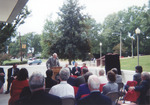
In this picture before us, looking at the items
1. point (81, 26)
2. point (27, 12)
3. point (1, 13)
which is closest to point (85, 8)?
point (81, 26)

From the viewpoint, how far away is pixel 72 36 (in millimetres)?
26578

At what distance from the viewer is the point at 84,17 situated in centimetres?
2731

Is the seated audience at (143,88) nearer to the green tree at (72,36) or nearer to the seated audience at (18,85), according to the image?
the seated audience at (18,85)

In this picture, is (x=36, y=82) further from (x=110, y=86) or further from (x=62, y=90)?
(x=110, y=86)

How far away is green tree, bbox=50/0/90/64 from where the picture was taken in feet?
84.9

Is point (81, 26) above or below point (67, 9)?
below

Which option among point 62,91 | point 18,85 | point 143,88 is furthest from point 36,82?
point 143,88

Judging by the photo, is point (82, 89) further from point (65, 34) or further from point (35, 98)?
point (65, 34)

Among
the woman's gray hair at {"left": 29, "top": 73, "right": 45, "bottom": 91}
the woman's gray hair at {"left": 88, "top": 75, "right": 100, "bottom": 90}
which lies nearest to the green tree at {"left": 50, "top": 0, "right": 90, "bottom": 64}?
the woman's gray hair at {"left": 88, "top": 75, "right": 100, "bottom": 90}

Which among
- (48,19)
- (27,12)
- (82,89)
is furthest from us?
(48,19)

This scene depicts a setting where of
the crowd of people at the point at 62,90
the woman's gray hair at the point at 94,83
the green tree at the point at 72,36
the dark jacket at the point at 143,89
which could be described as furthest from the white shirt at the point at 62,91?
the green tree at the point at 72,36

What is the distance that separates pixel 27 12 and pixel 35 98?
7793 millimetres

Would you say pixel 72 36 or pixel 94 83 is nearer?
pixel 94 83

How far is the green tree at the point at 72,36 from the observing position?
25891mm
